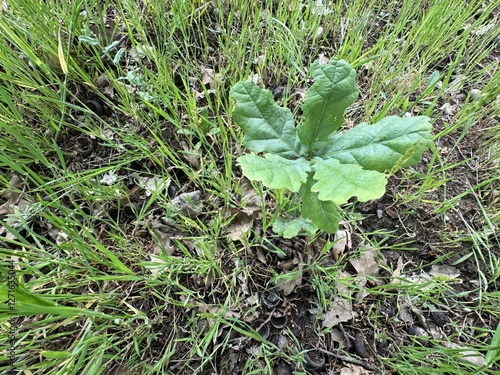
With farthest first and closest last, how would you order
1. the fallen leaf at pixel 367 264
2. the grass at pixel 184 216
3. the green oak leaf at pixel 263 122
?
the fallen leaf at pixel 367 264 → the grass at pixel 184 216 → the green oak leaf at pixel 263 122

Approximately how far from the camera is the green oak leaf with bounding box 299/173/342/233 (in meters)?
0.92

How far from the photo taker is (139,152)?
5.26ft

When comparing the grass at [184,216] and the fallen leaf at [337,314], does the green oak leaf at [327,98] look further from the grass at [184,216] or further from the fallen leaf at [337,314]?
the fallen leaf at [337,314]

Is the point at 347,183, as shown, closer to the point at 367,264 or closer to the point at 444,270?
the point at 367,264

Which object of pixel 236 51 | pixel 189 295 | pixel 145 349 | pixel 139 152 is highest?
pixel 236 51

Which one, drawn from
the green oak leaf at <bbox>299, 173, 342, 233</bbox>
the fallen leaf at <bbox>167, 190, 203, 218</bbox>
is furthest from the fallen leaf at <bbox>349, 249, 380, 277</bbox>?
the fallen leaf at <bbox>167, 190, 203, 218</bbox>

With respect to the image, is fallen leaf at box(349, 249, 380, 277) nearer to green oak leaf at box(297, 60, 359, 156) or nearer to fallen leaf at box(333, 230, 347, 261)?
fallen leaf at box(333, 230, 347, 261)

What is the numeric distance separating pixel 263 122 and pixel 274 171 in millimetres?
261

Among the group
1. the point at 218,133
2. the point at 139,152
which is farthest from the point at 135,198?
the point at 218,133

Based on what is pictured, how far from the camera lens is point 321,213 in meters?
0.94

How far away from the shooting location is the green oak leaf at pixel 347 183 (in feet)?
2.49

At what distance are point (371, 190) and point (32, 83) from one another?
164 centimetres

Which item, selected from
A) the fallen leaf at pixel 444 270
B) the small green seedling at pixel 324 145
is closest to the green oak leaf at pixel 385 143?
the small green seedling at pixel 324 145

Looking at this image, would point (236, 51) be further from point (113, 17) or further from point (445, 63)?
point (445, 63)
